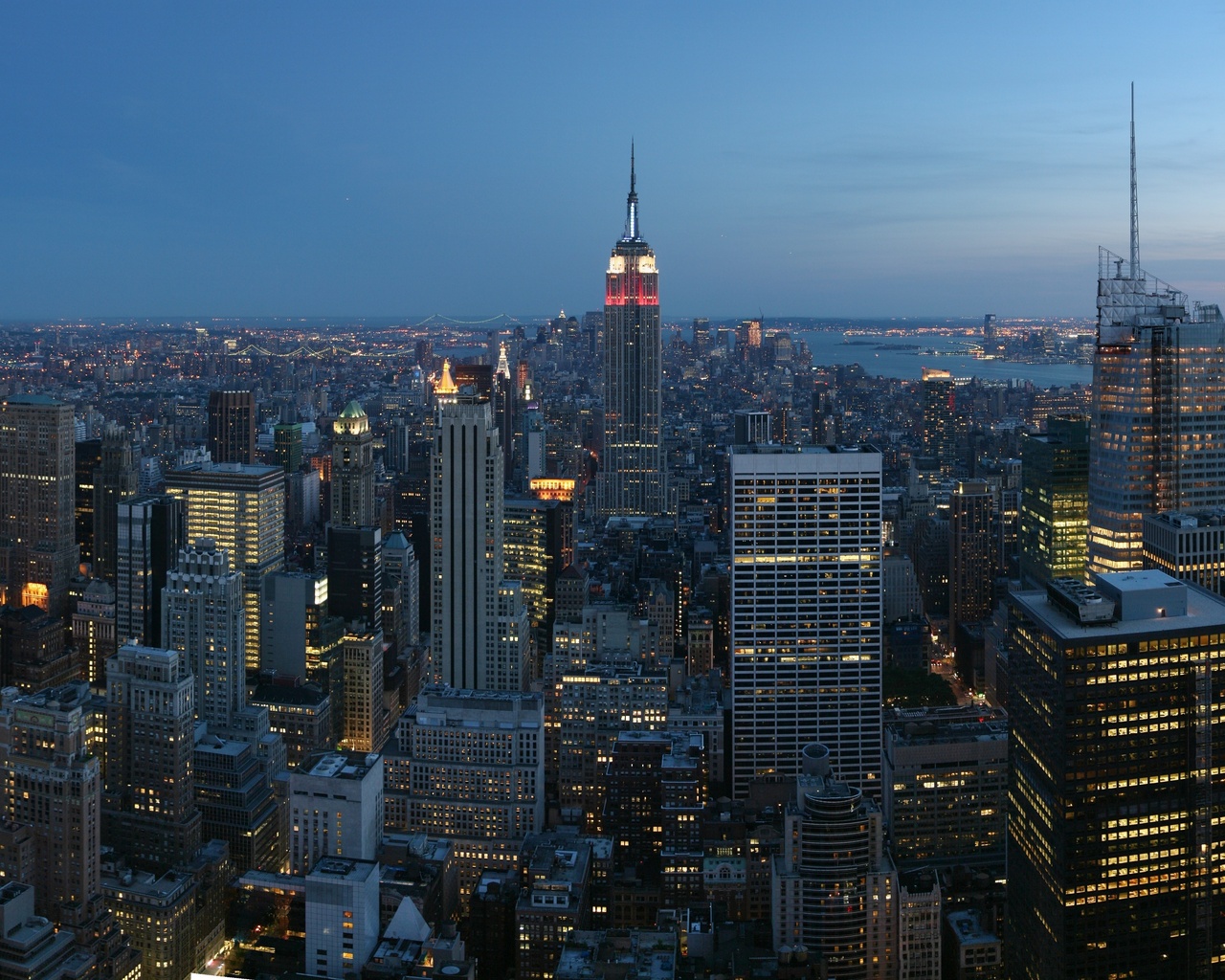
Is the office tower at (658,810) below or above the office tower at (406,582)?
below

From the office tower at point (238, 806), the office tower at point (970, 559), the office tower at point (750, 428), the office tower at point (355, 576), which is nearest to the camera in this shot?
the office tower at point (238, 806)

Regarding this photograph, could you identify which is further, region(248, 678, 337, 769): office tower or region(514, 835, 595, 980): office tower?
region(248, 678, 337, 769): office tower

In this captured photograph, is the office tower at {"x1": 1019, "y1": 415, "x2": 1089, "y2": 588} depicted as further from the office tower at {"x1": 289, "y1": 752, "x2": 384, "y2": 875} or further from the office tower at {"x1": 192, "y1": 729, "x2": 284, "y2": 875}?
the office tower at {"x1": 192, "y1": 729, "x2": 284, "y2": 875}

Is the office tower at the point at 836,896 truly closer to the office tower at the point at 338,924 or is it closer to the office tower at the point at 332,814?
the office tower at the point at 338,924

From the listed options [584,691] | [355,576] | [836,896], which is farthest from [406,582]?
[836,896]

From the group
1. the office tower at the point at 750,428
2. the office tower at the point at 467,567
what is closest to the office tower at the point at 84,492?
the office tower at the point at 467,567

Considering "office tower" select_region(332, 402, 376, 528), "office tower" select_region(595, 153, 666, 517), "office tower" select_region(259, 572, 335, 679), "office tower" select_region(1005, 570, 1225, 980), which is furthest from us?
"office tower" select_region(595, 153, 666, 517)

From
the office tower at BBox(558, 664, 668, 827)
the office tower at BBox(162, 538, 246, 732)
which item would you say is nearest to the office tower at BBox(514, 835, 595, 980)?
the office tower at BBox(558, 664, 668, 827)

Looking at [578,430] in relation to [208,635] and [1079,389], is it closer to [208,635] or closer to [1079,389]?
[1079,389]
